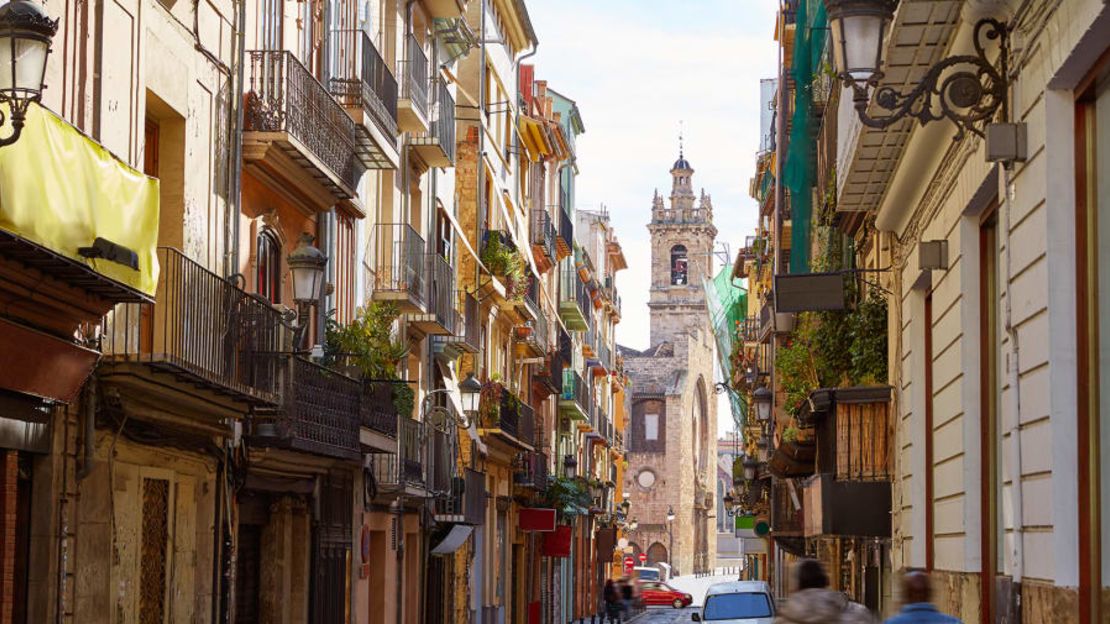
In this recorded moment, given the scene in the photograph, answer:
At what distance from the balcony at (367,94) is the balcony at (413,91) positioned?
1088 millimetres

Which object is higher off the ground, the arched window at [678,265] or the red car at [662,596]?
the arched window at [678,265]

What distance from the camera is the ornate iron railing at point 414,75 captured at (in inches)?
978

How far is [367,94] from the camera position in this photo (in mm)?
21406

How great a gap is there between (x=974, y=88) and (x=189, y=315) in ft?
21.0

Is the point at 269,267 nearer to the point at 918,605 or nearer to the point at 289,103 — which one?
the point at 289,103

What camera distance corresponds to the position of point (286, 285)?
20.2 meters

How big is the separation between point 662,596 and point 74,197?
2357 inches

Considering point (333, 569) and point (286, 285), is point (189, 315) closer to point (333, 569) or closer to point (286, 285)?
point (286, 285)

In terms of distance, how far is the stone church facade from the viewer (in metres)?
109

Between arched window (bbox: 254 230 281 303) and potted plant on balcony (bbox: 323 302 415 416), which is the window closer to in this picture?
potted plant on balcony (bbox: 323 302 415 416)

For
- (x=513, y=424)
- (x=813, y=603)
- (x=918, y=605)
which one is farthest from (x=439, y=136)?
(x=918, y=605)

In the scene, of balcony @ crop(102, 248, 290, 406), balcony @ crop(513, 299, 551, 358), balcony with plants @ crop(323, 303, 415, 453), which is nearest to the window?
balcony @ crop(513, 299, 551, 358)

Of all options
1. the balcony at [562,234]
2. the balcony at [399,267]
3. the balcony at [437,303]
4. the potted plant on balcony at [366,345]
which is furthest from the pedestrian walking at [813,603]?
the balcony at [562,234]

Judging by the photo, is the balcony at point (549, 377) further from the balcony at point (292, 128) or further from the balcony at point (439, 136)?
the balcony at point (292, 128)
